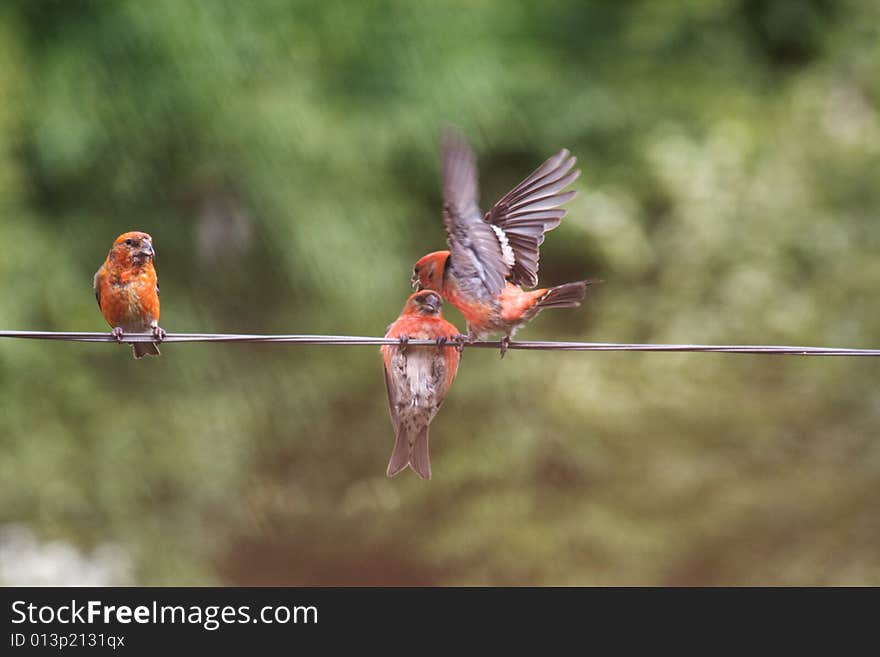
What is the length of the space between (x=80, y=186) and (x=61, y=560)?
256cm

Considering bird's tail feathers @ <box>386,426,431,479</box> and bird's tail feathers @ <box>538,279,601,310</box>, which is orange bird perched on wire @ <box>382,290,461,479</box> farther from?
bird's tail feathers @ <box>538,279,601,310</box>

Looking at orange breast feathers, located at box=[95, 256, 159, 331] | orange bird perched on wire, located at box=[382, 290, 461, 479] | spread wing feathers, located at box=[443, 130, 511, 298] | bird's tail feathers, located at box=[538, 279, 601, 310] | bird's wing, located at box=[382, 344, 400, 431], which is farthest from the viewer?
orange breast feathers, located at box=[95, 256, 159, 331]

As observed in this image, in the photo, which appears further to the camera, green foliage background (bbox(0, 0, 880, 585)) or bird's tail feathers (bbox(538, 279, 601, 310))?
green foliage background (bbox(0, 0, 880, 585))

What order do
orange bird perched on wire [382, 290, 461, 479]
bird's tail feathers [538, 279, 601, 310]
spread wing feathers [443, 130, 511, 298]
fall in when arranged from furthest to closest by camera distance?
orange bird perched on wire [382, 290, 461, 479], bird's tail feathers [538, 279, 601, 310], spread wing feathers [443, 130, 511, 298]

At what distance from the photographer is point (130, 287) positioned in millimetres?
4684

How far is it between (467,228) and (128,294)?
145cm

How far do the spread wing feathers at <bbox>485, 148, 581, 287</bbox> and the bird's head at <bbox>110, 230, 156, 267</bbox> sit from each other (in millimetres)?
1330

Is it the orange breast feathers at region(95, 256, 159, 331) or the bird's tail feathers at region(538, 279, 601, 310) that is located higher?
the orange breast feathers at region(95, 256, 159, 331)

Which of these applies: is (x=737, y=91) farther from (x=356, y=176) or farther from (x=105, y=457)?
(x=105, y=457)

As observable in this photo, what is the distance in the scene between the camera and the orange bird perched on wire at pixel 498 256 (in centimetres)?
391

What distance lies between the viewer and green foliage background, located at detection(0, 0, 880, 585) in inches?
285

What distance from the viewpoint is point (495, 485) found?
809cm

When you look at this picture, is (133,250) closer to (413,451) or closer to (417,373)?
(417,373)

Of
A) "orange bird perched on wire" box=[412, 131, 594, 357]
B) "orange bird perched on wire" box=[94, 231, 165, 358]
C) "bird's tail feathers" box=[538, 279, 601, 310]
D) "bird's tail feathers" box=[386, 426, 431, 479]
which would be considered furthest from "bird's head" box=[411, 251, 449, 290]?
"orange bird perched on wire" box=[94, 231, 165, 358]
